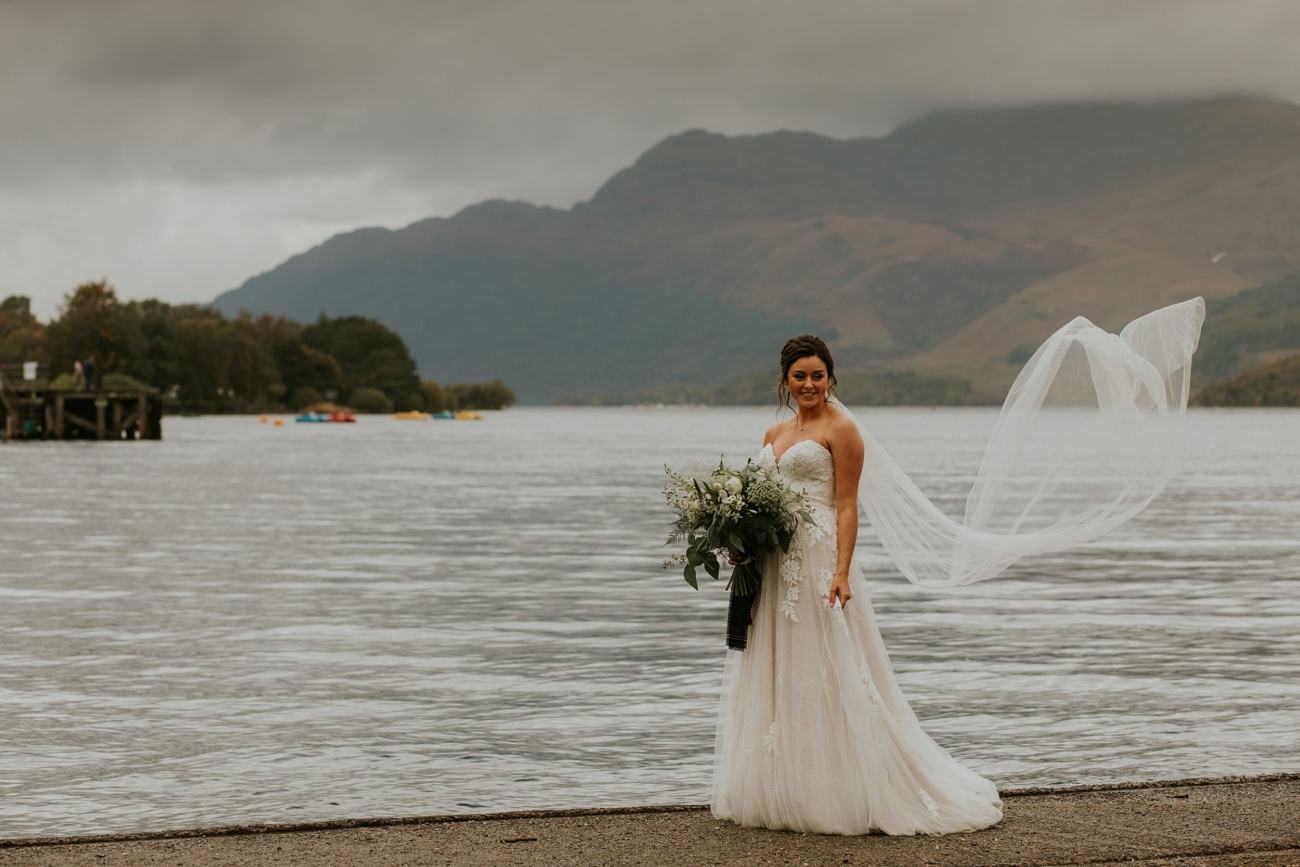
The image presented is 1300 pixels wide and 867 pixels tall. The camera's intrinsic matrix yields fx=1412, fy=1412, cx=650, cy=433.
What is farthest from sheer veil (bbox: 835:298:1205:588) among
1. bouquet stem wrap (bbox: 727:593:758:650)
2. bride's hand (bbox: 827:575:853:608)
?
bouquet stem wrap (bbox: 727:593:758:650)

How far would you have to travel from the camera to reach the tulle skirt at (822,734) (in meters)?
7.68

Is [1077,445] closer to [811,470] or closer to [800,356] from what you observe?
[811,470]

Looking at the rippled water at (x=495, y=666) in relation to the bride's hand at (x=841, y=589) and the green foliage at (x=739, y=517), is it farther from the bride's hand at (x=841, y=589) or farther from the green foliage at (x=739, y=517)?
the bride's hand at (x=841, y=589)

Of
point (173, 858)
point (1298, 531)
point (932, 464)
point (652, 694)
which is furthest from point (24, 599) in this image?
point (932, 464)

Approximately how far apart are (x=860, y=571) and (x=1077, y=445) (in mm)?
1926

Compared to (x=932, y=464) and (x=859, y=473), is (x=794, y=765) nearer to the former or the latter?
(x=859, y=473)

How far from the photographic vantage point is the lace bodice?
26.2ft

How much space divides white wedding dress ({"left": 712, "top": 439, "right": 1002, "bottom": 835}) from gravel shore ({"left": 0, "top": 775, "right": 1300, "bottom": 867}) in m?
0.16

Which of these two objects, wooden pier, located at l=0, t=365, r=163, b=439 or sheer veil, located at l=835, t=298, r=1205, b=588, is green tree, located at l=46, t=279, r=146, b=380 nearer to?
wooden pier, located at l=0, t=365, r=163, b=439

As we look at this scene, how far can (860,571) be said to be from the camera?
26.6 ft

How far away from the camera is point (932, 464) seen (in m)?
67.3

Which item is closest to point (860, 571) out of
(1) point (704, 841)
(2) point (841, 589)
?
(2) point (841, 589)

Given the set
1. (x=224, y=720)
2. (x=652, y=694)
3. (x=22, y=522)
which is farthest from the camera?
(x=22, y=522)

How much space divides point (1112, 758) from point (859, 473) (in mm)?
4364
